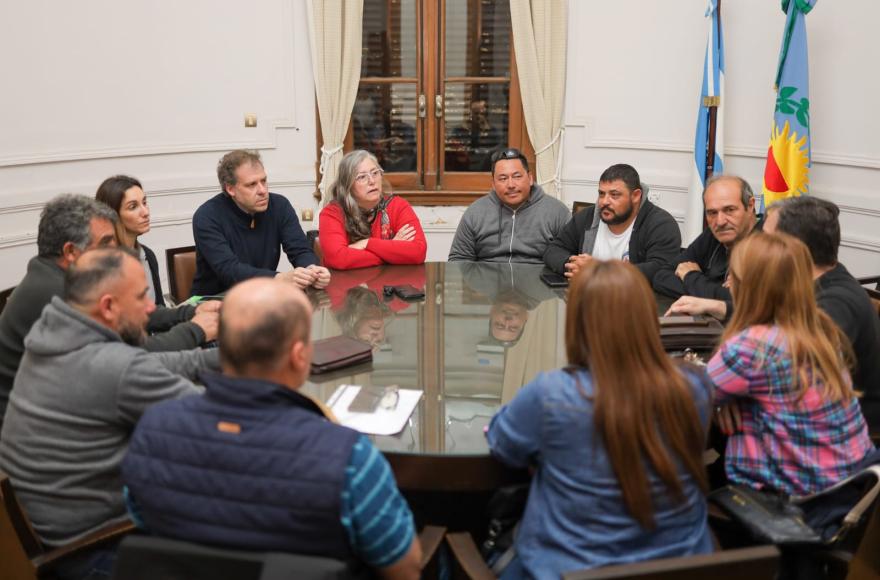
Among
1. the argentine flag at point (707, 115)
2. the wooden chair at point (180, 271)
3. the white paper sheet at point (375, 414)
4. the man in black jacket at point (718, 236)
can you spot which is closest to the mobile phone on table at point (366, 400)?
the white paper sheet at point (375, 414)

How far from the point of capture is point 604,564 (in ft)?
5.15

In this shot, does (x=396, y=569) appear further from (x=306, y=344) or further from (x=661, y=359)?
(x=661, y=359)

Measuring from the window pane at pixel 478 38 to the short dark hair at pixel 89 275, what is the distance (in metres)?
4.21

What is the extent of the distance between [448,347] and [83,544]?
1183mm

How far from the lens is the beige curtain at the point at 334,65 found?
548 cm

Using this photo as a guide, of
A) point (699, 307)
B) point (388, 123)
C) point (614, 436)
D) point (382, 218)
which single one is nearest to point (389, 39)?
point (388, 123)

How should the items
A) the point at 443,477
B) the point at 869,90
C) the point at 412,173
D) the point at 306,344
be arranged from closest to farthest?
the point at 306,344
the point at 443,477
the point at 869,90
the point at 412,173

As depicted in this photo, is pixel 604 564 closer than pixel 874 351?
Yes

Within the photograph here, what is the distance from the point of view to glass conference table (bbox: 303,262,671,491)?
182 cm

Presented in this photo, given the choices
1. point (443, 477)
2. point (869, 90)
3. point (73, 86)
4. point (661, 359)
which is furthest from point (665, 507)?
point (73, 86)

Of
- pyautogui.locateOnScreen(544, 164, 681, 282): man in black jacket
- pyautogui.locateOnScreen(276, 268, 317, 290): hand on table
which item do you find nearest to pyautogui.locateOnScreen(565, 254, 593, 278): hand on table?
pyautogui.locateOnScreen(544, 164, 681, 282): man in black jacket

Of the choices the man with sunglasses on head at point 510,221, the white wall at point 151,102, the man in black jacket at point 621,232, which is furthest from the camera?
the white wall at point 151,102

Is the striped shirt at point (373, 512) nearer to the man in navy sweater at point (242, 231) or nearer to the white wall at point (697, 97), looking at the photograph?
the man in navy sweater at point (242, 231)

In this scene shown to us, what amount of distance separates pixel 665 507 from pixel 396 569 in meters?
0.53
